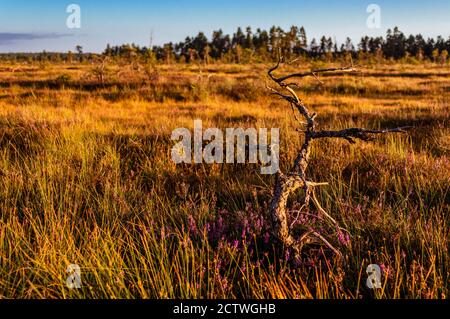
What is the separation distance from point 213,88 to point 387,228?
13.2 meters

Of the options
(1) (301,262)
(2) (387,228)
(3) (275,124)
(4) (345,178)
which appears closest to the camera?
(1) (301,262)

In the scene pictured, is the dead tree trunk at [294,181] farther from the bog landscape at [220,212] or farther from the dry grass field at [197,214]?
the dry grass field at [197,214]

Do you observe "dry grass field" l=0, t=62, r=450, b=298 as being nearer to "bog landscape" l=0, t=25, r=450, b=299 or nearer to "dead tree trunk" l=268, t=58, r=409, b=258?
"bog landscape" l=0, t=25, r=450, b=299

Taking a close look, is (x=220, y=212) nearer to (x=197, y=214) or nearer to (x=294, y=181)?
(x=197, y=214)

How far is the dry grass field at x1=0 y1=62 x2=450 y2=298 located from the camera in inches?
89.9

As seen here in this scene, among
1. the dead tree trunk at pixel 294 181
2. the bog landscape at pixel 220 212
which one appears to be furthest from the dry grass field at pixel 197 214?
the dead tree trunk at pixel 294 181

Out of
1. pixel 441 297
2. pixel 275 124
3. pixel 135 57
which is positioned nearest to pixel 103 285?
pixel 441 297

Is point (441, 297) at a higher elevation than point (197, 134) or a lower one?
lower

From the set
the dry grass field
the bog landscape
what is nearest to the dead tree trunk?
the bog landscape

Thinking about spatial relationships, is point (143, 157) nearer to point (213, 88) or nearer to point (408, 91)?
point (213, 88)

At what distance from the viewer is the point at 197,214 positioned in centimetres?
339

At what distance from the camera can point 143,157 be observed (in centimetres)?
555

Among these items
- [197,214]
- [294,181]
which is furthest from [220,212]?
[294,181]

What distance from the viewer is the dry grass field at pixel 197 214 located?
7.49 feet
